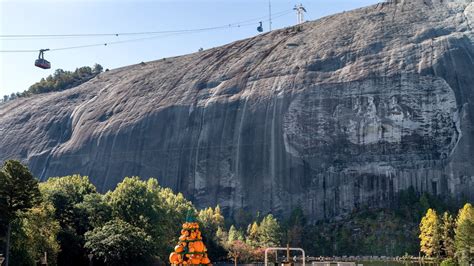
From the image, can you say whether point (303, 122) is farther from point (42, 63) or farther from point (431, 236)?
point (42, 63)

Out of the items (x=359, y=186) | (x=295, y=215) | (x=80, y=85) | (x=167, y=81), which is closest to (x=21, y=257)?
(x=295, y=215)

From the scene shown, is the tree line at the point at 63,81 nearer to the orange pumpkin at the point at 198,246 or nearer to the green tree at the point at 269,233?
the green tree at the point at 269,233

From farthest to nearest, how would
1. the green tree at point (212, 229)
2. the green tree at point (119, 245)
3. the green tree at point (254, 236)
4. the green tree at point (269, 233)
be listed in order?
1. the green tree at point (254, 236)
2. the green tree at point (269, 233)
3. the green tree at point (212, 229)
4. the green tree at point (119, 245)

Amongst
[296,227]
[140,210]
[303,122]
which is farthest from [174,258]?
[303,122]

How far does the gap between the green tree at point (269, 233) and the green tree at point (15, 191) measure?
143 feet

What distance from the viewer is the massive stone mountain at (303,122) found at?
294ft

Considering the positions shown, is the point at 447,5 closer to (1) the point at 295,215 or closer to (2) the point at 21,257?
(1) the point at 295,215

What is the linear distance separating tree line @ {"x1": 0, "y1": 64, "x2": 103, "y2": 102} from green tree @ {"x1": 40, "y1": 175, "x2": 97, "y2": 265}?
87876 millimetres

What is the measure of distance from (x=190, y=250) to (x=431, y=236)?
62.0 metres

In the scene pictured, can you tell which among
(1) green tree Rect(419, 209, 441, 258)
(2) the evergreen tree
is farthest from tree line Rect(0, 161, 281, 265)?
(1) green tree Rect(419, 209, 441, 258)

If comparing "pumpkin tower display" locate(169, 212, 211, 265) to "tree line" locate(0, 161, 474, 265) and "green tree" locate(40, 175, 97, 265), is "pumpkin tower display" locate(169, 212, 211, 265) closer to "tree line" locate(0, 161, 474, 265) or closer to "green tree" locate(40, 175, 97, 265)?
"tree line" locate(0, 161, 474, 265)

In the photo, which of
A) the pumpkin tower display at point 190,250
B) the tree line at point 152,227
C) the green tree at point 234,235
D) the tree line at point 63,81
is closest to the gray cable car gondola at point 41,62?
the tree line at point 152,227

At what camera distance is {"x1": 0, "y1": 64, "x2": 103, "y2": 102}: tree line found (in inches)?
5758

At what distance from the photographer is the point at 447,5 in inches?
4262
